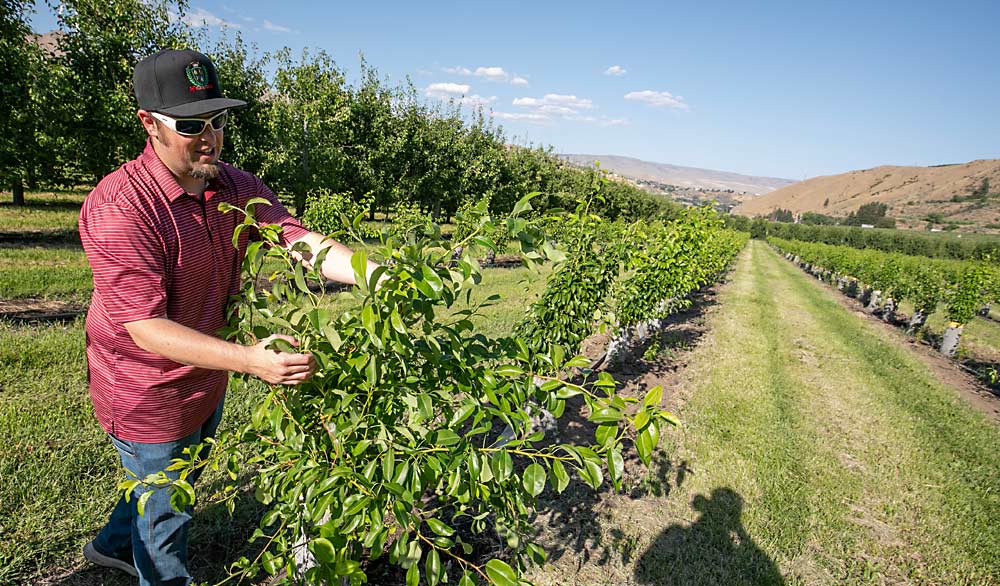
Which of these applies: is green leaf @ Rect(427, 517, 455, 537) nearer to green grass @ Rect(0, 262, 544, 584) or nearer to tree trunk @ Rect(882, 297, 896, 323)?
green grass @ Rect(0, 262, 544, 584)

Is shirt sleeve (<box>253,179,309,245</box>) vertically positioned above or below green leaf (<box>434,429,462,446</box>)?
above

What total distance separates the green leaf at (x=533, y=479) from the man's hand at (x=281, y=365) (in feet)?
2.02

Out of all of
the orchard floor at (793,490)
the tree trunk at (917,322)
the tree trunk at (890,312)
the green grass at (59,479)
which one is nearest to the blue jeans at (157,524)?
the green grass at (59,479)

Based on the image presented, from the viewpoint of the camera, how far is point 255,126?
54.5 ft

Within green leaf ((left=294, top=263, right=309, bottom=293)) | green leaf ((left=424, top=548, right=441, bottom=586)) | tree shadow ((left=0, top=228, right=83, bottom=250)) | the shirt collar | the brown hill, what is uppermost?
the brown hill

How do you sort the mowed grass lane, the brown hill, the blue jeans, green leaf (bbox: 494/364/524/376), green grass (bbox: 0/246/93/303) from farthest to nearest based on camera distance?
the brown hill < green grass (bbox: 0/246/93/303) < the mowed grass lane < the blue jeans < green leaf (bbox: 494/364/524/376)

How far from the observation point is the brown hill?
298 ft

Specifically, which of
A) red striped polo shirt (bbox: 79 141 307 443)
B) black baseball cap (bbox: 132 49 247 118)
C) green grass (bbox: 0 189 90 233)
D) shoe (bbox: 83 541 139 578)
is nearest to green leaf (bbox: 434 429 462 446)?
red striped polo shirt (bbox: 79 141 307 443)

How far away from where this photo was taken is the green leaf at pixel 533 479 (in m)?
1.09

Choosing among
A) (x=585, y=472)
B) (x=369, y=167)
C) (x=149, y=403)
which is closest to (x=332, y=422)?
(x=585, y=472)

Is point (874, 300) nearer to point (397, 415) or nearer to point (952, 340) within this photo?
point (952, 340)

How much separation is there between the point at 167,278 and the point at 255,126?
57.7ft

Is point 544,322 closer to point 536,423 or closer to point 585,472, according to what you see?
point 536,423

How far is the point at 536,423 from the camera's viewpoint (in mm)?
4594
